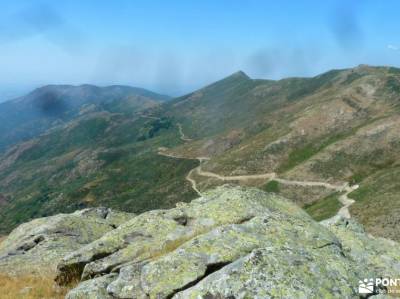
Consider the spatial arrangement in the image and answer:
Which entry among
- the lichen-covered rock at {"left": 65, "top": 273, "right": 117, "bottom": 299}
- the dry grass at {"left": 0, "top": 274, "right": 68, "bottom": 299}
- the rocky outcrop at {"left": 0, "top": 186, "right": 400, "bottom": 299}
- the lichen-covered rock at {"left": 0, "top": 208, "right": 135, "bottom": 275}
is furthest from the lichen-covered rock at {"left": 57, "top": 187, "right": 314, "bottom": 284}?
the lichen-covered rock at {"left": 0, "top": 208, "right": 135, "bottom": 275}

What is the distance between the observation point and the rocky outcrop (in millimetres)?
11555

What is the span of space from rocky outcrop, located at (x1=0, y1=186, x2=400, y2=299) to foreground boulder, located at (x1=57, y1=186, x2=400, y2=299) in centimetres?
3

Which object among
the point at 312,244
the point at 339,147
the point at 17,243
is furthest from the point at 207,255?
the point at 339,147

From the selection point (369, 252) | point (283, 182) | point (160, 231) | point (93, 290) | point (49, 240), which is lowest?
point (283, 182)

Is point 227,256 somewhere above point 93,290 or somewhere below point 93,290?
above

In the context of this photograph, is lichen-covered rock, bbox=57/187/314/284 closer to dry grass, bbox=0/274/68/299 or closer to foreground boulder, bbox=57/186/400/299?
foreground boulder, bbox=57/186/400/299

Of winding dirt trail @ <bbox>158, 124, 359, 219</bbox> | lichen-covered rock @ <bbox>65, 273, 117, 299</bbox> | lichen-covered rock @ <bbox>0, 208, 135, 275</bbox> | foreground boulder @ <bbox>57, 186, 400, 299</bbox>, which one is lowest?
winding dirt trail @ <bbox>158, 124, 359, 219</bbox>

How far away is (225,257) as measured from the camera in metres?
13.5

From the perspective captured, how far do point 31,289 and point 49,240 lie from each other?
9.75 m

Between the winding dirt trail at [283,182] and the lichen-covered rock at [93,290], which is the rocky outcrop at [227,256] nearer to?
the lichen-covered rock at [93,290]

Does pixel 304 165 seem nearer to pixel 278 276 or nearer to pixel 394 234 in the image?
pixel 394 234

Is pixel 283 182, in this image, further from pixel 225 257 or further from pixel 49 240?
pixel 225 257

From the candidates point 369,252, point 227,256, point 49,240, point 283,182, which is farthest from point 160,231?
point 283,182

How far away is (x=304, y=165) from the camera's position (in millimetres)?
143125
